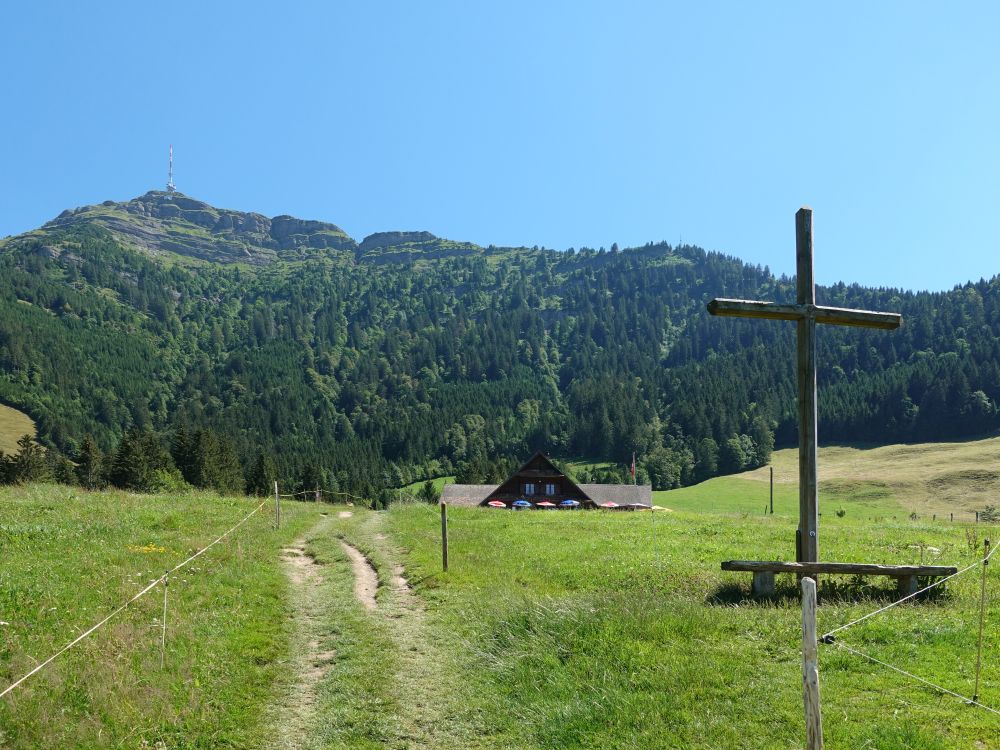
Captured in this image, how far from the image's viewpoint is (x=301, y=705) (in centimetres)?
1058

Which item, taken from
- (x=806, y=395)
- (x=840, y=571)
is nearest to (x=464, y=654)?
(x=840, y=571)

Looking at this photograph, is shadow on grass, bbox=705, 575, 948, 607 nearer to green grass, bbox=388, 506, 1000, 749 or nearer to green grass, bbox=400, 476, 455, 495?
green grass, bbox=388, 506, 1000, 749

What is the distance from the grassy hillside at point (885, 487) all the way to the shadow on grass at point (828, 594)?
75.7 metres

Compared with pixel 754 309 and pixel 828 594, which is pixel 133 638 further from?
pixel 828 594

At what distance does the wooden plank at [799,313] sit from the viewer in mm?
14430

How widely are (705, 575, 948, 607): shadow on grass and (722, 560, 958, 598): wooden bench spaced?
0.67ft

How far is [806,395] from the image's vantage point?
14.8m

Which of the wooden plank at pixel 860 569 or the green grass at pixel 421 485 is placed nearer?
the wooden plank at pixel 860 569

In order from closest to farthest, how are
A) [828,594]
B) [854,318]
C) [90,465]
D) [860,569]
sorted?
[860,569] → [828,594] → [854,318] → [90,465]

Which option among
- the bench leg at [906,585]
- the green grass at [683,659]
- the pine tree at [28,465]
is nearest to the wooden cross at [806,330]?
the green grass at [683,659]

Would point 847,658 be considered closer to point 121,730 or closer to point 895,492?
point 121,730

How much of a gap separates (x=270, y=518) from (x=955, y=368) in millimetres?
206827

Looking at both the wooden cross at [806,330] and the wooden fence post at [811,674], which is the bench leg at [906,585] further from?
the wooden fence post at [811,674]

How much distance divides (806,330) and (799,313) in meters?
0.41
